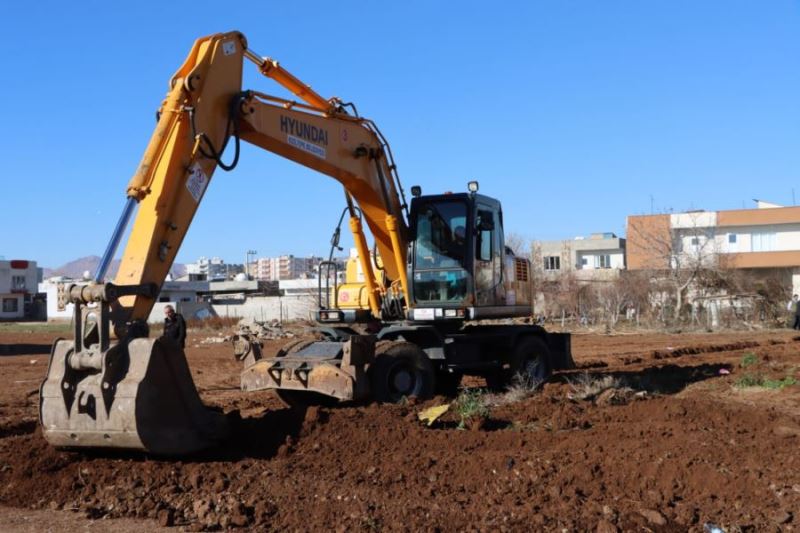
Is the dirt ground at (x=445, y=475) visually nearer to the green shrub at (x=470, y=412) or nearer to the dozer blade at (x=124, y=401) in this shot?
the green shrub at (x=470, y=412)

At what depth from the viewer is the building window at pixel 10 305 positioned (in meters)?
81.0

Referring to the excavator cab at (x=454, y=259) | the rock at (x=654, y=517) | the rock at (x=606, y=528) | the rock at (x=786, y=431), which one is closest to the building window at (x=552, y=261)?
the excavator cab at (x=454, y=259)

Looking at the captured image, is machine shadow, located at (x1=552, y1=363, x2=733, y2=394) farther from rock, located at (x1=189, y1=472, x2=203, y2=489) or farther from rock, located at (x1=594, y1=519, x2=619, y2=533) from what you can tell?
rock, located at (x1=189, y1=472, x2=203, y2=489)

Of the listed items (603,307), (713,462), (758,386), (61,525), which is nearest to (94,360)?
(61,525)

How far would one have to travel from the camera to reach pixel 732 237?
2110 inches

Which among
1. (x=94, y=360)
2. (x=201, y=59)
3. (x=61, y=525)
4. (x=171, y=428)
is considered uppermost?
(x=201, y=59)

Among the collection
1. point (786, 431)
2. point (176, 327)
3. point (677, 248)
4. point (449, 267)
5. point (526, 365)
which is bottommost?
point (786, 431)

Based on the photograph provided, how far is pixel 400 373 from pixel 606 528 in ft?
17.8

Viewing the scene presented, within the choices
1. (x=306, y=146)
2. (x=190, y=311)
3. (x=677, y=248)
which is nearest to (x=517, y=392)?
(x=306, y=146)

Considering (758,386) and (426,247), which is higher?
(426,247)

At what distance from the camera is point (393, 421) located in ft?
31.3

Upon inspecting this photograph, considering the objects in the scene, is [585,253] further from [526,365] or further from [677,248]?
[526,365]

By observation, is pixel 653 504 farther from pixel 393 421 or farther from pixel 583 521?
pixel 393 421

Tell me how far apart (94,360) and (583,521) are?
4730mm
